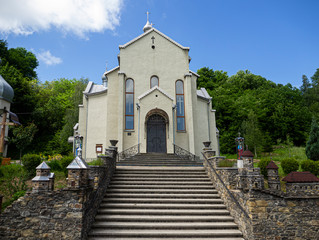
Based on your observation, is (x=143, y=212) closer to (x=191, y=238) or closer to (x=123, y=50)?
(x=191, y=238)

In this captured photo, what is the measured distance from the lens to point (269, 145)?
25391 mm

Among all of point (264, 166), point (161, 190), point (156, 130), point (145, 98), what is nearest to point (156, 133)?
point (156, 130)

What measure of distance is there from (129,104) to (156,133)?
3.32 metres

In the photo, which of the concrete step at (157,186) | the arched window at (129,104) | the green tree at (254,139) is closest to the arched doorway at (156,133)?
the arched window at (129,104)

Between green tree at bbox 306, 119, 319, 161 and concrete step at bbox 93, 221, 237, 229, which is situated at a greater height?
green tree at bbox 306, 119, 319, 161

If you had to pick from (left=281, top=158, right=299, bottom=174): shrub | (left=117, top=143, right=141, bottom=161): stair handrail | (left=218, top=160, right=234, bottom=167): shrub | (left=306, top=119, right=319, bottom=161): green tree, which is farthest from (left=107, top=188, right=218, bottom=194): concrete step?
(left=306, top=119, right=319, bottom=161): green tree

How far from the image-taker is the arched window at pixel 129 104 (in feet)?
60.4

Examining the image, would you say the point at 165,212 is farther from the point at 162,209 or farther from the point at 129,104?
the point at 129,104

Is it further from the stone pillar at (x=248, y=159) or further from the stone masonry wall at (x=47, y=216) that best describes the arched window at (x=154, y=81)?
the stone masonry wall at (x=47, y=216)

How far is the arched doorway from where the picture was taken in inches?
691

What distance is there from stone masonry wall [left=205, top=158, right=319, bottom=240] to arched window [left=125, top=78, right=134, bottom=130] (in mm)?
12085

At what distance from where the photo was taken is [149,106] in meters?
17.3

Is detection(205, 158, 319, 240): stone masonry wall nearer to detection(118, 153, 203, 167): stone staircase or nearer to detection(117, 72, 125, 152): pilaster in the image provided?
detection(118, 153, 203, 167): stone staircase

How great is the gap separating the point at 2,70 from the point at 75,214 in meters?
26.8
